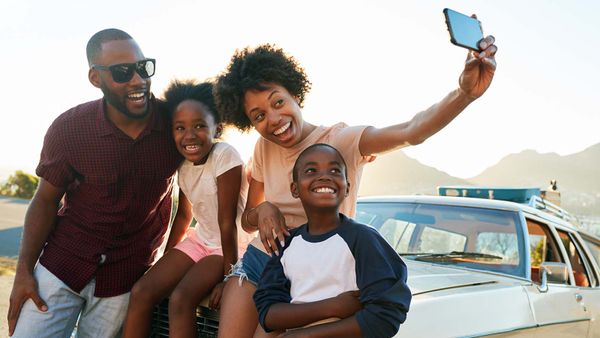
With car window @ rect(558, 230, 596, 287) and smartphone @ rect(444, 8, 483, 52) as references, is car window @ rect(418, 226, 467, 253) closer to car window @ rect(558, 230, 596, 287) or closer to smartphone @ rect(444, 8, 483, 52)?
car window @ rect(558, 230, 596, 287)

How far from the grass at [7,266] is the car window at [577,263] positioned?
747 centimetres

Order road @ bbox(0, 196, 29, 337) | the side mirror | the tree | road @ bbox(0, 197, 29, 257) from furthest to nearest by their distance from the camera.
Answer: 1. the tree
2. road @ bbox(0, 197, 29, 257)
3. road @ bbox(0, 196, 29, 337)
4. the side mirror

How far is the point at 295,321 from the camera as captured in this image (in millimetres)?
2230

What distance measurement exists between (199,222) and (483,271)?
190 cm

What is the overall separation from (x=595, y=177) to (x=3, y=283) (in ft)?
148

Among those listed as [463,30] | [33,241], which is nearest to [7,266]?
[33,241]

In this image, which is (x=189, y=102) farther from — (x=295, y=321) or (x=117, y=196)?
(x=295, y=321)

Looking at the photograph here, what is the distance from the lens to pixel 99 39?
3.18 metres

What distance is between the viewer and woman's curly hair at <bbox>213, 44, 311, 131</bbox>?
286cm

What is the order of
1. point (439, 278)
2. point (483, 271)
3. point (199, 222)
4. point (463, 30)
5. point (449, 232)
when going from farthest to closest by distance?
point (449, 232)
point (483, 271)
point (439, 278)
point (199, 222)
point (463, 30)

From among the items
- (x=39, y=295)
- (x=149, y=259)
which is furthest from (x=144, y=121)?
(x=39, y=295)

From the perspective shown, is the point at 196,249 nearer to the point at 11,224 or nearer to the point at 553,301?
the point at 553,301

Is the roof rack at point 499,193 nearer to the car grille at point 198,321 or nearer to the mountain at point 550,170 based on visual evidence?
the car grille at point 198,321

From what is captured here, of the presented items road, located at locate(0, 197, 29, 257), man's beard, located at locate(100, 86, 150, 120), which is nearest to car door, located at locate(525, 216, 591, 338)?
man's beard, located at locate(100, 86, 150, 120)
